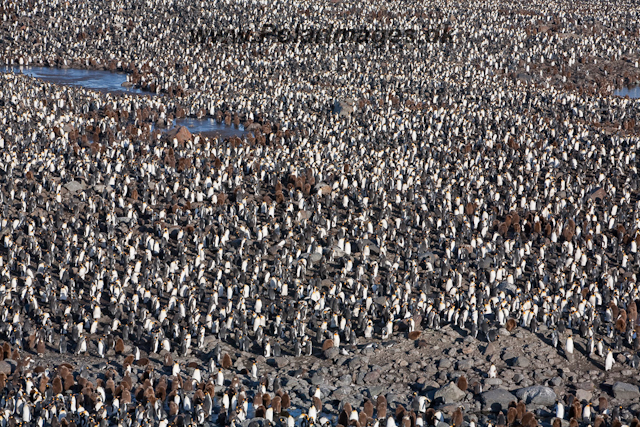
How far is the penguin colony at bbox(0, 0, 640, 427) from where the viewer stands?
16.8 m

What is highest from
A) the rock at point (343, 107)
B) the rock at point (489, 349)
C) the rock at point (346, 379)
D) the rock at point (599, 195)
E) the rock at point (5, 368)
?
the rock at point (599, 195)

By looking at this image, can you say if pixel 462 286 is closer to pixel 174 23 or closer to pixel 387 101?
pixel 387 101

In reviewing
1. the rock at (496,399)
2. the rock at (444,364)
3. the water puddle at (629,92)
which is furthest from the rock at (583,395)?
the water puddle at (629,92)

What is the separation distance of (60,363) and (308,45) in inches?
1563

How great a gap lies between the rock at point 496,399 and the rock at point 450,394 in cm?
47

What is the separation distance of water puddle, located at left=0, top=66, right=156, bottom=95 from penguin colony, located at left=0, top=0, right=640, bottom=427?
1.40 meters

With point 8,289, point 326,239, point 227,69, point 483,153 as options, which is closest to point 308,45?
point 227,69

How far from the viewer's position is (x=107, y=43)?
2186 inches

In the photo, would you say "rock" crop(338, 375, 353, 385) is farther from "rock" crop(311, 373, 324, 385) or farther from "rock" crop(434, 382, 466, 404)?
"rock" crop(434, 382, 466, 404)

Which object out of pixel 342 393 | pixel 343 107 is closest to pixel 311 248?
pixel 342 393

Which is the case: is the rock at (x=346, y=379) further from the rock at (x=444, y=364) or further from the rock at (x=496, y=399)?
the rock at (x=496, y=399)

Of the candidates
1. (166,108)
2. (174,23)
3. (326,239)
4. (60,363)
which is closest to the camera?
(60,363)

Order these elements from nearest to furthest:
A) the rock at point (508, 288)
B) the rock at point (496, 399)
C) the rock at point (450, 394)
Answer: the rock at point (496, 399) < the rock at point (450, 394) < the rock at point (508, 288)

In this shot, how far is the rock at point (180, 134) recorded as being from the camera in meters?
34.7
